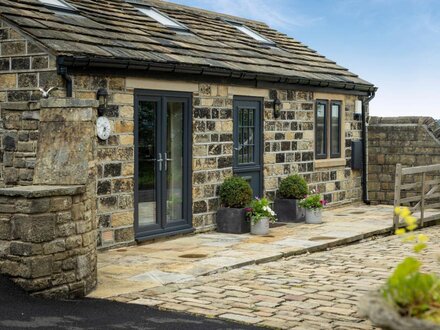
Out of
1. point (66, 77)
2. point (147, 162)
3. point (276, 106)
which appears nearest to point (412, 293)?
point (66, 77)

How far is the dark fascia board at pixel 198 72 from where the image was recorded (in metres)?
9.74

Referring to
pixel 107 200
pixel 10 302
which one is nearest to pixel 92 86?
pixel 107 200

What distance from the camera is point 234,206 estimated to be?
40.1 feet

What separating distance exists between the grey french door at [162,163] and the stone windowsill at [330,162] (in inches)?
173

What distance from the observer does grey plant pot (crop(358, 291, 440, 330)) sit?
10.9 feet

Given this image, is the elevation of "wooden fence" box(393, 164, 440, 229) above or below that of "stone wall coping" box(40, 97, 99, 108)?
below

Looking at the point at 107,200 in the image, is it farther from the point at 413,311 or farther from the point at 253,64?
the point at 413,311

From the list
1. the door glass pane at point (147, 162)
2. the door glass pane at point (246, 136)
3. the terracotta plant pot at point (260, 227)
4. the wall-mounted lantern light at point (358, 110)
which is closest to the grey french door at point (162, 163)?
the door glass pane at point (147, 162)

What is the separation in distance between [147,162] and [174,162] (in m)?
0.64

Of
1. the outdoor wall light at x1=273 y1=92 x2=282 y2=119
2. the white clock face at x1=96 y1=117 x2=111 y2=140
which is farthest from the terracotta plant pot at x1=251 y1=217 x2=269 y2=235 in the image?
the white clock face at x1=96 y1=117 x2=111 y2=140

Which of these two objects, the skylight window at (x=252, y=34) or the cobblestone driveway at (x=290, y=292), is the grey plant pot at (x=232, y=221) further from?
the skylight window at (x=252, y=34)

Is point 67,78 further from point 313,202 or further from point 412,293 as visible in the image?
point 412,293

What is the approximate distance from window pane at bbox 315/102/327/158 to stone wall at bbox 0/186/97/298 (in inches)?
348

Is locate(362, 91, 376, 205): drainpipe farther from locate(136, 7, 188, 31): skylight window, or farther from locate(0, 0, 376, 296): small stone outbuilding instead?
locate(136, 7, 188, 31): skylight window
